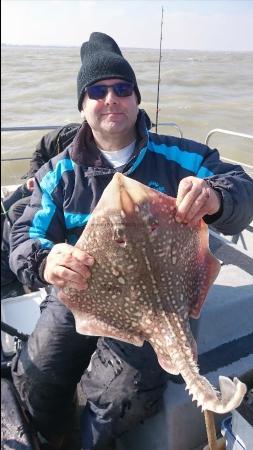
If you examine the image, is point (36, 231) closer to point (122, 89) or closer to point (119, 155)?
point (119, 155)

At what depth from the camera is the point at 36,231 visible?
9.18 ft

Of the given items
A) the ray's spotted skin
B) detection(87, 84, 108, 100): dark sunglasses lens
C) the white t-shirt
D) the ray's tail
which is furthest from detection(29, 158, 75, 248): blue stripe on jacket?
the ray's tail

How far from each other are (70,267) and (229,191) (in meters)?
1.00

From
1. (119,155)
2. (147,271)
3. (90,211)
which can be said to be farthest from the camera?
(119,155)

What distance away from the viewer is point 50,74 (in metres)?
23.5

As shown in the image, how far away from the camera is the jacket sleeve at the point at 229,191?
94.2 inches

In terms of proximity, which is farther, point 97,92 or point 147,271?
point 97,92

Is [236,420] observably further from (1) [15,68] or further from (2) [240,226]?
(1) [15,68]

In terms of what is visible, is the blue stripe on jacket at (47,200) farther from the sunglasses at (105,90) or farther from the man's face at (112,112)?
the sunglasses at (105,90)

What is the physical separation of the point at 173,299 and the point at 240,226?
889 millimetres

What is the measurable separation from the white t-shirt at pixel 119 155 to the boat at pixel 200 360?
1.12m

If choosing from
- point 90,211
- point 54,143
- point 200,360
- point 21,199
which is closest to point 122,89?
point 90,211

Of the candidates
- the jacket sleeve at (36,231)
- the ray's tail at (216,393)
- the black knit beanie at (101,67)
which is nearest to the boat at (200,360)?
the jacket sleeve at (36,231)

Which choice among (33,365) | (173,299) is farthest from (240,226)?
(33,365)
